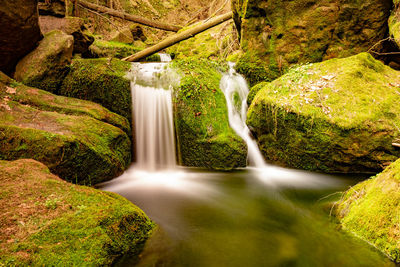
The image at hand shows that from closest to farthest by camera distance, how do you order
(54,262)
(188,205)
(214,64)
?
1. (54,262)
2. (188,205)
3. (214,64)

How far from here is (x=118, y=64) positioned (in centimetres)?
641

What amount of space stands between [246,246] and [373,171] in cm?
365

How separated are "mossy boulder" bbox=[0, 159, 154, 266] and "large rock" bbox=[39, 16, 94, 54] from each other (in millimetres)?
6400

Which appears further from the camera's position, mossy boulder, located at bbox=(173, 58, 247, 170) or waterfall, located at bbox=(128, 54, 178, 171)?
waterfall, located at bbox=(128, 54, 178, 171)

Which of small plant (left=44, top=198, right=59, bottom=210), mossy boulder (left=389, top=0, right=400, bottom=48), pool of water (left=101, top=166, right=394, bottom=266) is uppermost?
mossy boulder (left=389, top=0, right=400, bottom=48)

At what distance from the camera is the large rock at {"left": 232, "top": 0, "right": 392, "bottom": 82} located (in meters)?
6.05

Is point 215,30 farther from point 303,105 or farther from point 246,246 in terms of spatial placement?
point 246,246

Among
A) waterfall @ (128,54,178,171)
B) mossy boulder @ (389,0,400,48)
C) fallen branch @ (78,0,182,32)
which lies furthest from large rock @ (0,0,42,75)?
mossy boulder @ (389,0,400,48)

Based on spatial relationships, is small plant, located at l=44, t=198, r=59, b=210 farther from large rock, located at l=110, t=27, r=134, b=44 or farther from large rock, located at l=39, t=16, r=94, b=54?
large rock, located at l=110, t=27, r=134, b=44

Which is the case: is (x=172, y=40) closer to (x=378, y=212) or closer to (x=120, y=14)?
(x=120, y=14)

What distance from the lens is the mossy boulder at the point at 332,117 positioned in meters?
4.29

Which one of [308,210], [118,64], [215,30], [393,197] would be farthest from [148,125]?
[215,30]

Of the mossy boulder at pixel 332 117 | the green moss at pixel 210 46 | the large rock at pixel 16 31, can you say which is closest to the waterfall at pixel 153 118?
the mossy boulder at pixel 332 117

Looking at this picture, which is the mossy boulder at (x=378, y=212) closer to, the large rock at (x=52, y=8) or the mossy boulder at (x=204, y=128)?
the mossy boulder at (x=204, y=128)
